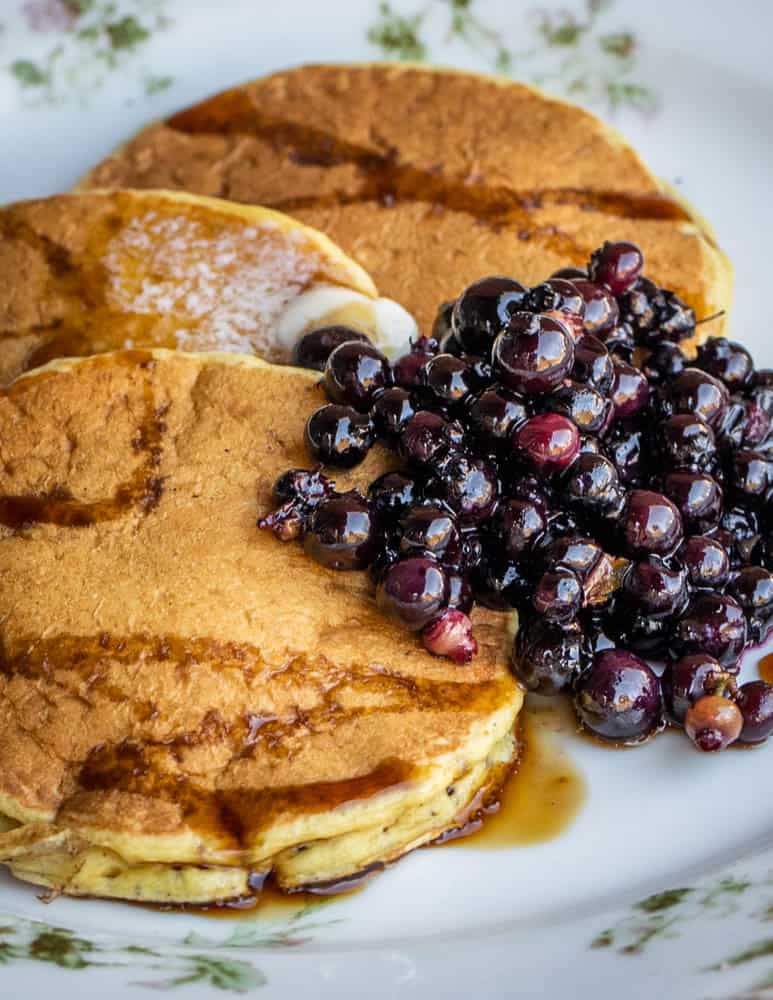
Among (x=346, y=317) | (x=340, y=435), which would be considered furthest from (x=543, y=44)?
(x=340, y=435)

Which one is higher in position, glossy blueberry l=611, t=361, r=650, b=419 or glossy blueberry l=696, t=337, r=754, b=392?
glossy blueberry l=696, t=337, r=754, b=392

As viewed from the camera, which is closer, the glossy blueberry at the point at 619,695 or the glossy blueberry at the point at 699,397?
the glossy blueberry at the point at 619,695

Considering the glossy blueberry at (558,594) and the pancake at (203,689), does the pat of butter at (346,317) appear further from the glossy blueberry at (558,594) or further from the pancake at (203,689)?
the glossy blueberry at (558,594)

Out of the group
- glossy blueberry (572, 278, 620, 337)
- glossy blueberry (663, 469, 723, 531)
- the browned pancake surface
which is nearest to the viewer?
the browned pancake surface

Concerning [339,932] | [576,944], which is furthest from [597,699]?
[339,932]

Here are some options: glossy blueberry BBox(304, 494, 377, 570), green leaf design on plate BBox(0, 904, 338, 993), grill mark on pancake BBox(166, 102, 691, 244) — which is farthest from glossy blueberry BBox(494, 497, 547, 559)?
grill mark on pancake BBox(166, 102, 691, 244)

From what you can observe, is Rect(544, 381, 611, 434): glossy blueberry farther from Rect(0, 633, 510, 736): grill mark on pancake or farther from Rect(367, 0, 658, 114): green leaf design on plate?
Rect(367, 0, 658, 114): green leaf design on plate

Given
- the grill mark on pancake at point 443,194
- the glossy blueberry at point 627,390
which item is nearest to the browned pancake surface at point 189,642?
the glossy blueberry at point 627,390
